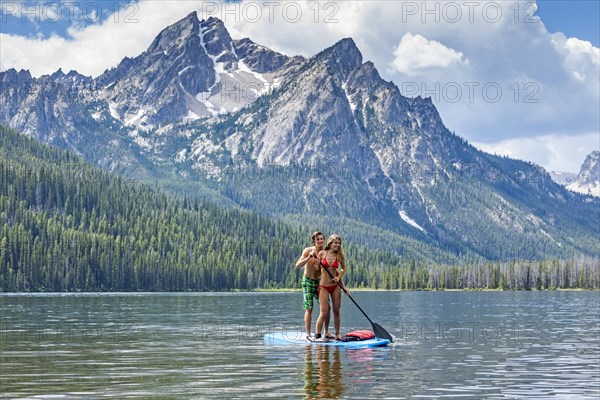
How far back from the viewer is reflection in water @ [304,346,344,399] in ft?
110

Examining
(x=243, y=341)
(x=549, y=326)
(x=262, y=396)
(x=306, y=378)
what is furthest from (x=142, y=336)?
(x=549, y=326)

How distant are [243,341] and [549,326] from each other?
118 feet

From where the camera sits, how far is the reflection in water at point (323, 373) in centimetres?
3350

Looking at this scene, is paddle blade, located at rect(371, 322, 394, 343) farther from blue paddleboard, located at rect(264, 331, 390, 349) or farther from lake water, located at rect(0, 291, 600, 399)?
blue paddleboard, located at rect(264, 331, 390, 349)

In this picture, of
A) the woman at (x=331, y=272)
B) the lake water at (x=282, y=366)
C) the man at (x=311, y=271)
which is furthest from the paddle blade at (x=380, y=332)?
the woman at (x=331, y=272)

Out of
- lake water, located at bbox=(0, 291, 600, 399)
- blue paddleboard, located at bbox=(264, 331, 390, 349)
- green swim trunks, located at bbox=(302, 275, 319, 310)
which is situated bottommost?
lake water, located at bbox=(0, 291, 600, 399)

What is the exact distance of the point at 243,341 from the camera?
194 ft

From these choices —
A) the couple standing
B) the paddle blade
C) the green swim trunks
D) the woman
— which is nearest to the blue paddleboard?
the couple standing

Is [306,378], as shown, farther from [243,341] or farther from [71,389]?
[243,341]

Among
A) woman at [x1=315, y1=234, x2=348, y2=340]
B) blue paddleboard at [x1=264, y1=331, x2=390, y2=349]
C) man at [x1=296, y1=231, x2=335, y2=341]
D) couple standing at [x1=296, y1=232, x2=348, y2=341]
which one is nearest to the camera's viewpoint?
couple standing at [x1=296, y1=232, x2=348, y2=341]

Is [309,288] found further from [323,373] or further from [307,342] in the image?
[323,373]

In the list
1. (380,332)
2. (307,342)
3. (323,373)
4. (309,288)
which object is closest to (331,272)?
(309,288)

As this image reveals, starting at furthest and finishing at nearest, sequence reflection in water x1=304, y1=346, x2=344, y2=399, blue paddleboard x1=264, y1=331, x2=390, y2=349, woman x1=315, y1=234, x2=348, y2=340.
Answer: blue paddleboard x1=264, y1=331, x2=390, y2=349 < woman x1=315, y1=234, x2=348, y2=340 < reflection in water x1=304, y1=346, x2=344, y2=399

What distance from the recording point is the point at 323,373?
39.1 m
